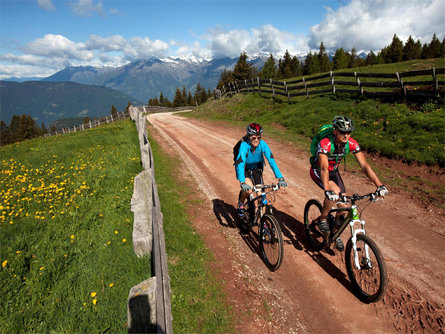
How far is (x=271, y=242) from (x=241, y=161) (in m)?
1.63

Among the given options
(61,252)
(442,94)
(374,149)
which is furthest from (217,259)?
(442,94)

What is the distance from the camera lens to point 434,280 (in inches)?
153

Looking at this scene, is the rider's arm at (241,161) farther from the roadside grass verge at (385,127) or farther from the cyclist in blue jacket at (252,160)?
the roadside grass verge at (385,127)

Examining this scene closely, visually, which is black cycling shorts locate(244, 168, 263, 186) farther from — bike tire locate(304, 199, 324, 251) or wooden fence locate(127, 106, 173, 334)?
wooden fence locate(127, 106, 173, 334)

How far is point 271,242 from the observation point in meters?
4.30

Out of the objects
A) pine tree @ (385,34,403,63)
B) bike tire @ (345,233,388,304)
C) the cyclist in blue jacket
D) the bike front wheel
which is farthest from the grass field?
pine tree @ (385,34,403,63)

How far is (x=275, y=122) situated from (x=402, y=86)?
7.43 meters

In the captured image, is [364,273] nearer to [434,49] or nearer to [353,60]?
[434,49]

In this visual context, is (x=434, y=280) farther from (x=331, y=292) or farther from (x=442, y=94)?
(x=442, y=94)

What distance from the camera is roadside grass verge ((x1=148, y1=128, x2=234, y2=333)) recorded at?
10.8 ft

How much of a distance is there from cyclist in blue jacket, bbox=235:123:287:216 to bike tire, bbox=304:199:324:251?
46.9 inches

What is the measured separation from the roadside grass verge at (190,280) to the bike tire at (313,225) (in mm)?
2167

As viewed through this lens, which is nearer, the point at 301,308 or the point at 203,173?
the point at 301,308

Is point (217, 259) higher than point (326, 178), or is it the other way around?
point (326, 178)
